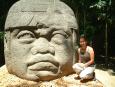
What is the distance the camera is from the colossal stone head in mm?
7281

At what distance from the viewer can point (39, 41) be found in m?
7.48

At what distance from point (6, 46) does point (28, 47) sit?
0.63m

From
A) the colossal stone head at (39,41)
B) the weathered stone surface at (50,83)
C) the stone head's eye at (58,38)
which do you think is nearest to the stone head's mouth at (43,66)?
the colossal stone head at (39,41)

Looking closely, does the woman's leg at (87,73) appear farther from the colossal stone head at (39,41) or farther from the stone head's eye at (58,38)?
the stone head's eye at (58,38)

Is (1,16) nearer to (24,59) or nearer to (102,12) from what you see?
(102,12)

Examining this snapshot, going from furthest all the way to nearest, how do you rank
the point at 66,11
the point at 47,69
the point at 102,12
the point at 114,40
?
the point at 114,40
the point at 102,12
the point at 66,11
the point at 47,69

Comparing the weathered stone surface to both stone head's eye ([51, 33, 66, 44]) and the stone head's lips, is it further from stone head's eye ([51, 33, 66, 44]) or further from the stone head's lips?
stone head's eye ([51, 33, 66, 44])

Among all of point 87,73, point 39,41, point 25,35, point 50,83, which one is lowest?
point 50,83

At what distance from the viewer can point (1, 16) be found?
13086mm

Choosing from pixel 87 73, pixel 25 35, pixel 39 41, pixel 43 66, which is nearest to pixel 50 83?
pixel 43 66

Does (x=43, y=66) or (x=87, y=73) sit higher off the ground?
(x=43, y=66)

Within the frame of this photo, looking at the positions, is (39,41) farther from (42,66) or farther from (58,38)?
(42,66)

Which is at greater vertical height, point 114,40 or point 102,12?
point 102,12

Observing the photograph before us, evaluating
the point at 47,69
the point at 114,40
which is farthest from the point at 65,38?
the point at 114,40
